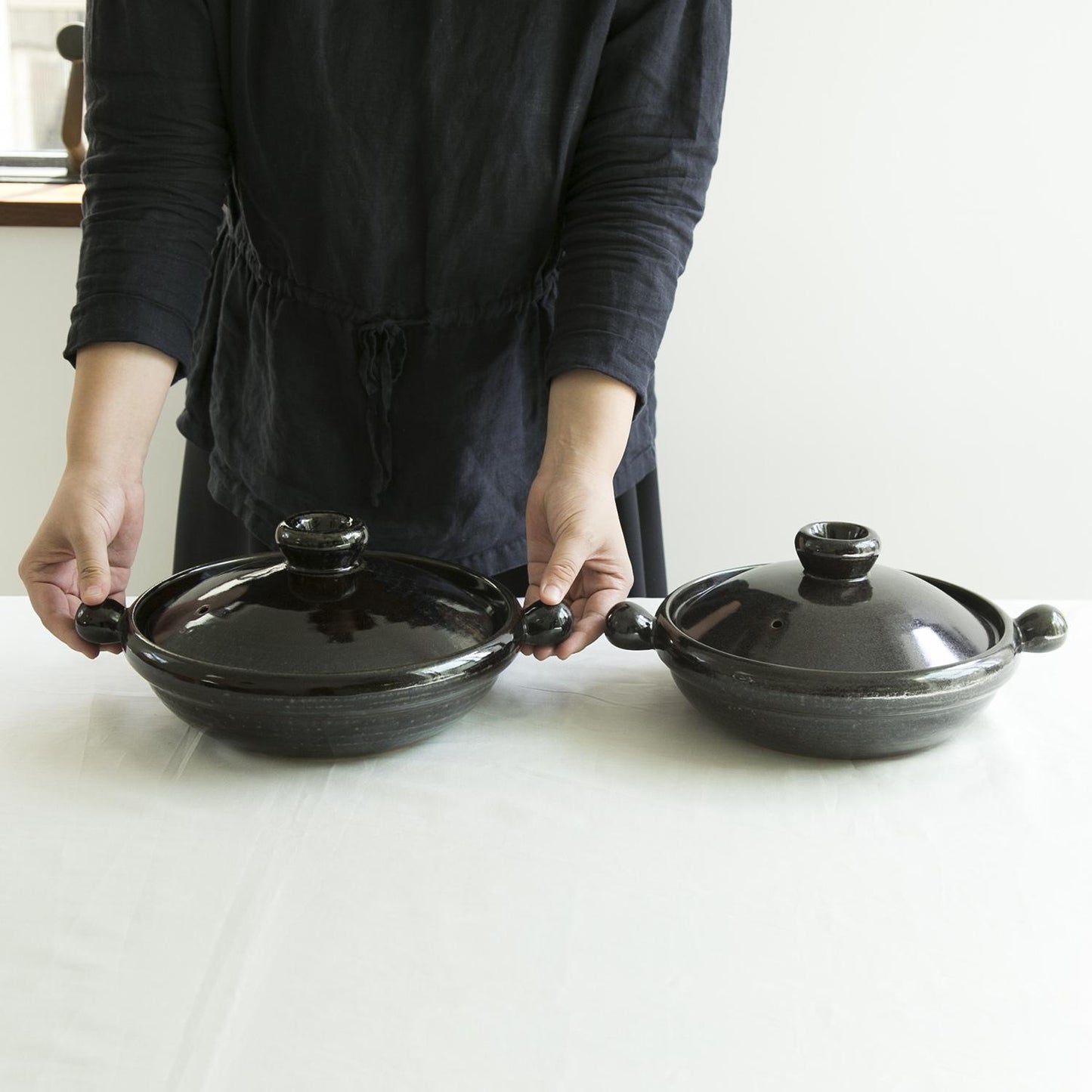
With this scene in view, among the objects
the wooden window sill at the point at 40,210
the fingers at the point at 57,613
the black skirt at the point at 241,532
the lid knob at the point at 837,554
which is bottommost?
the black skirt at the point at 241,532

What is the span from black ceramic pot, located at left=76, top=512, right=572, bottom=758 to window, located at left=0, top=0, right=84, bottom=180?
1.90 meters

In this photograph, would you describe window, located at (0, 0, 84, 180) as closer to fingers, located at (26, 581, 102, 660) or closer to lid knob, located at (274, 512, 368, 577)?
fingers, located at (26, 581, 102, 660)

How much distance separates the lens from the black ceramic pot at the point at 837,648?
29.5 inches

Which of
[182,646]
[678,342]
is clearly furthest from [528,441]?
[678,342]

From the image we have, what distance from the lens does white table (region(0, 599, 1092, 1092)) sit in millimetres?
536

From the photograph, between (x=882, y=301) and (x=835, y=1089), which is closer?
(x=835, y=1089)

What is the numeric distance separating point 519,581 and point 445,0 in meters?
0.60

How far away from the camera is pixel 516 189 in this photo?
3.73 feet

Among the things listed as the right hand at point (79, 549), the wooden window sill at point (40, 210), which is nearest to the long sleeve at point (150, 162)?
the right hand at point (79, 549)

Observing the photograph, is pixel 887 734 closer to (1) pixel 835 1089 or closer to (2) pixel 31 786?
(1) pixel 835 1089

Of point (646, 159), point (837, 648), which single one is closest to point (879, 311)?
point (646, 159)

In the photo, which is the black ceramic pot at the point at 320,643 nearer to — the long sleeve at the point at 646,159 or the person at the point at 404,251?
the person at the point at 404,251

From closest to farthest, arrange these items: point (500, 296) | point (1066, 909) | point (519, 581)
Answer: point (1066, 909) < point (500, 296) < point (519, 581)

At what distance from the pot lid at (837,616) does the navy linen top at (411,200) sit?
0.91 feet
